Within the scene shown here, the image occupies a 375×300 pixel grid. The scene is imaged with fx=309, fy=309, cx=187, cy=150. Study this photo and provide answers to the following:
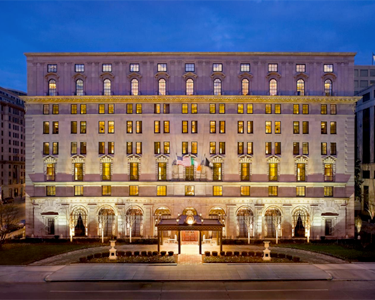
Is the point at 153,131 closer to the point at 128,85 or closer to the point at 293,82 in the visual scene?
the point at 128,85

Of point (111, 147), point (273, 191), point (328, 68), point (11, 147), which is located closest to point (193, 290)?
point (273, 191)

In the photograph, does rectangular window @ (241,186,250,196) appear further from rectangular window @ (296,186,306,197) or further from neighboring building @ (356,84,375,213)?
neighboring building @ (356,84,375,213)

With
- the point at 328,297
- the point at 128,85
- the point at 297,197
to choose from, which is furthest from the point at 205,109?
the point at 328,297

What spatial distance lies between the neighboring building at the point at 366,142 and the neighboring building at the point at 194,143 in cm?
2829

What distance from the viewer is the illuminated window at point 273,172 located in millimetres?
48312

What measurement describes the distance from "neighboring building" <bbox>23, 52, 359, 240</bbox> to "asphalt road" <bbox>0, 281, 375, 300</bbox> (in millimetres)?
19098

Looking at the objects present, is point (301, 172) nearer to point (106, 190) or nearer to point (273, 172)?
point (273, 172)

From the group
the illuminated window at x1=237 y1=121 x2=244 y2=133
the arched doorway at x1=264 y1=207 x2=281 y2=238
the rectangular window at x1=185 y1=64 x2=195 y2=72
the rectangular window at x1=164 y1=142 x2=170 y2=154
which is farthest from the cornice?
the arched doorway at x1=264 y1=207 x2=281 y2=238

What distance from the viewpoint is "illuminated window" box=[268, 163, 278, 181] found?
48.3m

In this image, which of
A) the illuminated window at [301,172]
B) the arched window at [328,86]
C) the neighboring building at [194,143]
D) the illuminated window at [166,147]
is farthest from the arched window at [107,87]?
the arched window at [328,86]

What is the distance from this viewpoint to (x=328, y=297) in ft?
84.6

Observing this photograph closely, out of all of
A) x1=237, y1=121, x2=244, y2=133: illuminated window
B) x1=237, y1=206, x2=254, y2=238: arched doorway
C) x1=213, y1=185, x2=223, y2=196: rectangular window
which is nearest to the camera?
x1=237, y1=206, x2=254, y2=238: arched doorway

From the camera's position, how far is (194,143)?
48.3m

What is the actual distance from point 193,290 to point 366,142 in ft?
216
